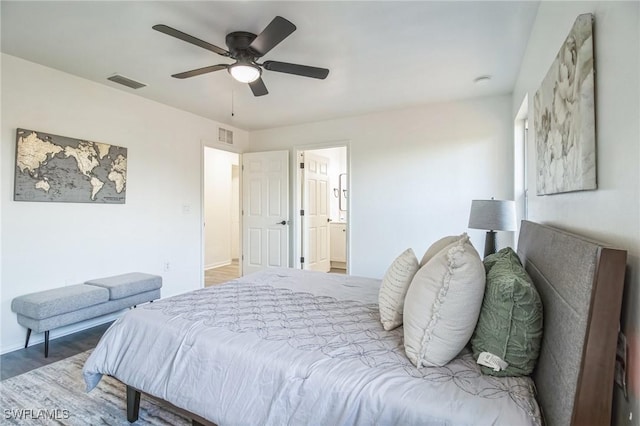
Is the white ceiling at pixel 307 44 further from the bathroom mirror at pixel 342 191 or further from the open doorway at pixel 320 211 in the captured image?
the bathroom mirror at pixel 342 191

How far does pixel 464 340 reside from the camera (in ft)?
3.92

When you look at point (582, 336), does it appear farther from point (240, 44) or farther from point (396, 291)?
point (240, 44)

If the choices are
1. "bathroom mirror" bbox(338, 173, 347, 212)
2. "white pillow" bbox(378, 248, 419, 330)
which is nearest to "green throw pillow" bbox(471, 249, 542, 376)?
"white pillow" bbox(378, 248, 419, 330)

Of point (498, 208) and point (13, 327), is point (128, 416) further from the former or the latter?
point (498, 208)

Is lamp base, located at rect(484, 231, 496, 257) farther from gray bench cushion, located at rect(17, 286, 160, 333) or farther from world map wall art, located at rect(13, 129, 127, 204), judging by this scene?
world map wall art, located at rect(13, 129, 127, 204)

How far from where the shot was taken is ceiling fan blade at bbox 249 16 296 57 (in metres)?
1.79

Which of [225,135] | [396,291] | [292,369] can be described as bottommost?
[292,369]

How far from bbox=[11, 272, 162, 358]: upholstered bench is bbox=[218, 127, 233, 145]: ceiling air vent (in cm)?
238

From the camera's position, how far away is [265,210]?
5.14 meters

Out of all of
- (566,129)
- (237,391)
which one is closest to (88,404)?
(237,391)

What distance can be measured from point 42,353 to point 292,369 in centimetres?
273

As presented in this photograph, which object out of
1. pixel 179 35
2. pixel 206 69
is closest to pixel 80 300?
pixel 206 69

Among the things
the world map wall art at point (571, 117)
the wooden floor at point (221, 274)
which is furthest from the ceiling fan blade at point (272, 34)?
the wooden floor at point (221, 274)

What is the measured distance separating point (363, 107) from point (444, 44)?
1.63 m
